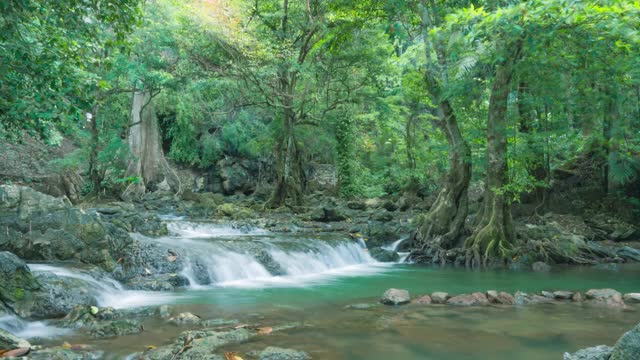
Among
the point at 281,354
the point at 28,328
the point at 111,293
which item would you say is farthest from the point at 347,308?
the point at 28,328

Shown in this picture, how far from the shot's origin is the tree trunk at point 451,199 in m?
15.2

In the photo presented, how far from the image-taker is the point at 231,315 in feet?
26.1

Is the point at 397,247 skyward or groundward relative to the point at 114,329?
skyward

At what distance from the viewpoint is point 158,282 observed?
10336mm

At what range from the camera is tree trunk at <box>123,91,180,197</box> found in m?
26.6

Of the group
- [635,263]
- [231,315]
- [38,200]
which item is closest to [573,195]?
[635,263]

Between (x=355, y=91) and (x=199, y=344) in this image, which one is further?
(x=355, y=91)

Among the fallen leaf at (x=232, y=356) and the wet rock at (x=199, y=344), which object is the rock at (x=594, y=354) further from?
the wet rock at (x=199, y=344)

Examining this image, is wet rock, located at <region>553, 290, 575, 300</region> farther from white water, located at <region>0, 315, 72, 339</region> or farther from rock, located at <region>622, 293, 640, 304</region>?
white water, located at <region>0, 315, 72, 339</region>

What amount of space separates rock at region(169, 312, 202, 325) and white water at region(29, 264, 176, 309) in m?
1.63

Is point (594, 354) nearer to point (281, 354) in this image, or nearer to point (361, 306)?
point (281, 354)

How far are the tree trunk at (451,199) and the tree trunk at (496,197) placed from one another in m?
1.01

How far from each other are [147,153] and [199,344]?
2361cm

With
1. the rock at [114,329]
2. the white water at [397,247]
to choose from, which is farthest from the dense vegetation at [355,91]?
the rock at [114,329]
